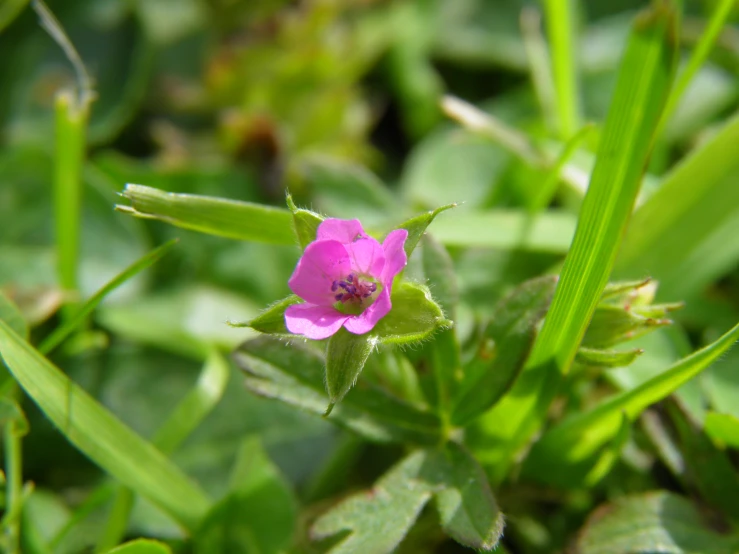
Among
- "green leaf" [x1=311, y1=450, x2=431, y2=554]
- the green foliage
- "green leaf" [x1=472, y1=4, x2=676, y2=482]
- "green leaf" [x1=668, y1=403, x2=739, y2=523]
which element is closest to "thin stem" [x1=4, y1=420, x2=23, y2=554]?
the green foliage

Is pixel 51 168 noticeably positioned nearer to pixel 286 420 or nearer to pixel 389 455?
pixel 286 420

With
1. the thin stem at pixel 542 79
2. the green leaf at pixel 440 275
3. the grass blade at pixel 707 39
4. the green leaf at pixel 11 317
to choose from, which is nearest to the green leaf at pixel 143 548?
the green leaf at pixel 11 317

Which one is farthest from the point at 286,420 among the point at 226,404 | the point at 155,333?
the point at 155,333

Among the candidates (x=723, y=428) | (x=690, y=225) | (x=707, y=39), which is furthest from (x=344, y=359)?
(x=707, y=39)

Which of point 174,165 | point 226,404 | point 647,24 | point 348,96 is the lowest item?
point 226,404

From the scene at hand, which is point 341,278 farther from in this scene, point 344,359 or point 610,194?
point 610,194

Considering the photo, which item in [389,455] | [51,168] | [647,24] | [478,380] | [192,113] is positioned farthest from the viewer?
[192,113]

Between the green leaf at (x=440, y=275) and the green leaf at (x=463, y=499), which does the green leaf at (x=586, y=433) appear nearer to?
the green leaf at (x=463, y=499)
